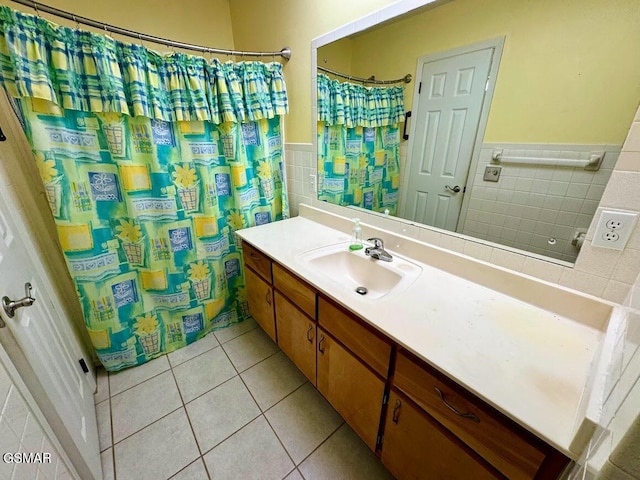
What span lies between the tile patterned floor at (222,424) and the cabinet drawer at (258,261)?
615 millimetres

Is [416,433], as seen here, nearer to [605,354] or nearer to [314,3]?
[605,354]

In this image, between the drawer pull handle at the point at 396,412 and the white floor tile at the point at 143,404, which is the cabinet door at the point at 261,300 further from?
the drawer pull handle at the point at 396,412

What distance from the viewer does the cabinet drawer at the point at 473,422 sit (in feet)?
1.96

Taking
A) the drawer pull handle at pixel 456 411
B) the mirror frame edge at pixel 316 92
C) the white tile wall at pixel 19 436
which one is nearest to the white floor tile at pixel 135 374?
the white tile wall at pixel 19 436

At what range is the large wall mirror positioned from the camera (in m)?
0.74

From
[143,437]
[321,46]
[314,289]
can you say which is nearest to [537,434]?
[314,289]

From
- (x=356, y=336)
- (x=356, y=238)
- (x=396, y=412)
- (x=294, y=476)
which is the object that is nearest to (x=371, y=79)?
(x=356, y=238)

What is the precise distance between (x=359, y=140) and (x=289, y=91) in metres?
0.61

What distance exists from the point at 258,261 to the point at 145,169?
30.2 inches

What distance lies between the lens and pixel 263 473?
1125 millimetres

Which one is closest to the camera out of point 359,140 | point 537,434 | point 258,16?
point 537,434

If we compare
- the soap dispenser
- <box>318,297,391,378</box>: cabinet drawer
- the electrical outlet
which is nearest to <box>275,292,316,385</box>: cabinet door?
<box>318,297,391,378</box>: cabinet drawer

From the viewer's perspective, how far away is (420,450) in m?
0.83

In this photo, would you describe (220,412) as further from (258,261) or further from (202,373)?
(258,261)
